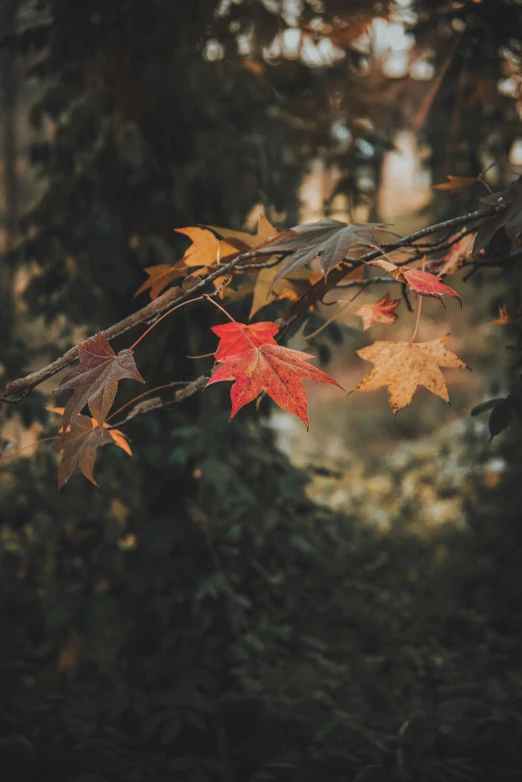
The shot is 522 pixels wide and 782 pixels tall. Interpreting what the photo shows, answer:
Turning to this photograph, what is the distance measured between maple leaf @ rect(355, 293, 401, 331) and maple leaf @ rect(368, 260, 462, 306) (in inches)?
8.4

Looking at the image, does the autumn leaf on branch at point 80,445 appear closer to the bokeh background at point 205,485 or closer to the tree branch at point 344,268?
the tree branch at point 344,268

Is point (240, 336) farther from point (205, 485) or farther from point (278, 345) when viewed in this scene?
point (205, 485)

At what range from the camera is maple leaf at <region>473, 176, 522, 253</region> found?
92 cm

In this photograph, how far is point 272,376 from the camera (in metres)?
0.83

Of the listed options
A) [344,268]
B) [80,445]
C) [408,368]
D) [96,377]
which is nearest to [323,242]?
[344,268]

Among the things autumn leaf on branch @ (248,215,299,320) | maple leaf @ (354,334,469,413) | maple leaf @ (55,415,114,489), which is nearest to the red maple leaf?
maple leaf @ (354,334,469,413)

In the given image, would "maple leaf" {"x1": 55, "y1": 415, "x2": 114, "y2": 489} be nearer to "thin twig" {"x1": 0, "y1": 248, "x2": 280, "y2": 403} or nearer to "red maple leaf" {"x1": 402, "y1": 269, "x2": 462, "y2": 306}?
"thin twig" {"x1": 0, "y1": 248, "x2": 280, "y2": 403}

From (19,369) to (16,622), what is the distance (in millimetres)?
872

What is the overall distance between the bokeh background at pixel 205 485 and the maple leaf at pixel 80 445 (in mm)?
543

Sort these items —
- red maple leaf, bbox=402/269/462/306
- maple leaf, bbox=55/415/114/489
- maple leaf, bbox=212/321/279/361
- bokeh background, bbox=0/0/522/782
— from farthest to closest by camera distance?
1. bokeh background, bbox=0/0/522/782
2. maple leaf, bbox=55/415/114/489
3. maple leaf, bbox=212/321/279/361
4. red maple leaf, bbox=402/269/462/306

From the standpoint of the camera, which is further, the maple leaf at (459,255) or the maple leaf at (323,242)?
the maple leaf at (459,255)

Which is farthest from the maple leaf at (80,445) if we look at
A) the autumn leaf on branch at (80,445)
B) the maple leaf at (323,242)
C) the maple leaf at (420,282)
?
the maple leaf at (420,282)

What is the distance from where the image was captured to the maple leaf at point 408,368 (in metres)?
0.91

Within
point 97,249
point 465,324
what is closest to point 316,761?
point 97,249
